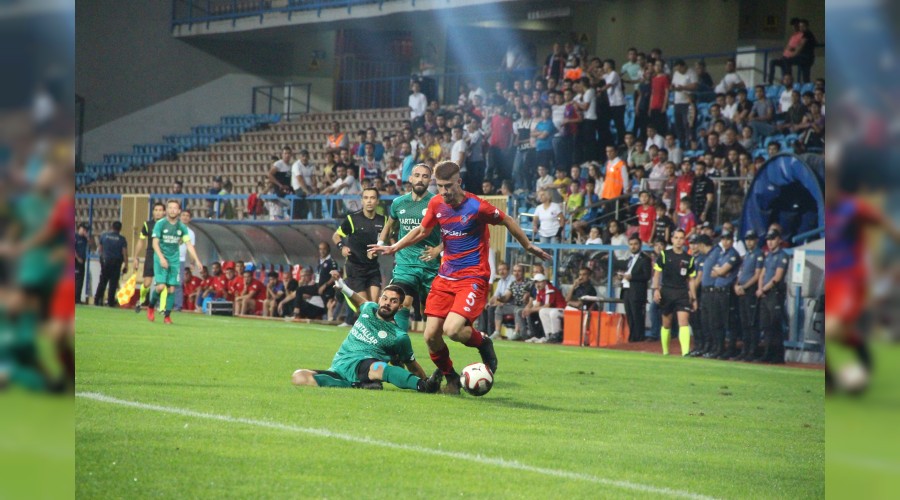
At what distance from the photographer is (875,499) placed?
0.89m

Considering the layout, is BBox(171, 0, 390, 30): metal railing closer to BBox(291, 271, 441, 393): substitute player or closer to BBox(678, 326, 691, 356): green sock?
BBox(678, 326, 691, 356): green sock

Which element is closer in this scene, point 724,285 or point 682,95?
point 724,285

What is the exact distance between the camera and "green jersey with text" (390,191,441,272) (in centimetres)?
1134

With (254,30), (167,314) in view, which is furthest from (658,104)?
(254,30)

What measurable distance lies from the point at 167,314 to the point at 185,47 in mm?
23789

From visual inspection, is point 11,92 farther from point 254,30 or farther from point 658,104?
point 254,30

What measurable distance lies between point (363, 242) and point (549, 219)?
767 centimetres

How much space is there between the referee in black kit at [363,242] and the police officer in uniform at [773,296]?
5.76 m

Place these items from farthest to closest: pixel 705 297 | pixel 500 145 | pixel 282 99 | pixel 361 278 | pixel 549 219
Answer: pixel 282 99
pixel 500 145
pixel 549 219
pixel 705 297
pixel 361 278

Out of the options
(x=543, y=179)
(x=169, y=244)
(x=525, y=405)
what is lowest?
(x=525, y=405)

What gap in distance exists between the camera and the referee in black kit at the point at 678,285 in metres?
17.8

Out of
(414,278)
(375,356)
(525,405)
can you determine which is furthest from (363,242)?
(525,405)

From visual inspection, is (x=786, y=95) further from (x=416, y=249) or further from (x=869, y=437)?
(x=869, y=437)

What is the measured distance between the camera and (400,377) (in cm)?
938
